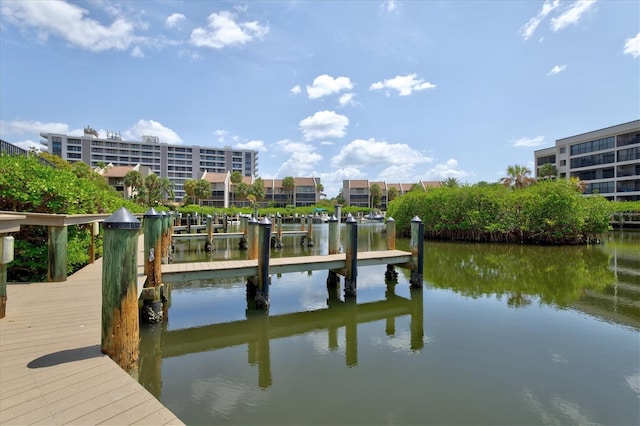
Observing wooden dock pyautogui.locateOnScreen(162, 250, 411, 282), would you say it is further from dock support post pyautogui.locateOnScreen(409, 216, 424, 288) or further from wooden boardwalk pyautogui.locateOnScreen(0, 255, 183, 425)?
wooden boardwalk pyautogui.locateOnScreen(0, 255, 183, 425)

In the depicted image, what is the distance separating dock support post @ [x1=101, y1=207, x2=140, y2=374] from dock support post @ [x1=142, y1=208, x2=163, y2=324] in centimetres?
445

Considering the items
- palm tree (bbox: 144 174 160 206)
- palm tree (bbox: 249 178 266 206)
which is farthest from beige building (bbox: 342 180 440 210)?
palm tree (bbox: 144 174 160 206)

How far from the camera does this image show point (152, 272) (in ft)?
29.5

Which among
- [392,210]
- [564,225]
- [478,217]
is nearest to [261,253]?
[478,217]

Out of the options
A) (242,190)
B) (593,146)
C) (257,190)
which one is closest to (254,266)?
(593,146)

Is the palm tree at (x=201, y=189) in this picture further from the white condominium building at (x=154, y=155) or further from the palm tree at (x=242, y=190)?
the white condominium building at (x=154, y=155)

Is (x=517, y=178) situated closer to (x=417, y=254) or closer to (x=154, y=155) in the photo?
(x=417, y=254)

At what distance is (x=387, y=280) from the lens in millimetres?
14828

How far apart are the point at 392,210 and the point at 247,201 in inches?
1938

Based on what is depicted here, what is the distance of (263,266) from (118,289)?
19.1 ft

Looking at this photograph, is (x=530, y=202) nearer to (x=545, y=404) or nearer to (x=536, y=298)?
(x=536, y=298)

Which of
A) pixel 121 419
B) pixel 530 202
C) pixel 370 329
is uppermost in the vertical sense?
pixel 530 202

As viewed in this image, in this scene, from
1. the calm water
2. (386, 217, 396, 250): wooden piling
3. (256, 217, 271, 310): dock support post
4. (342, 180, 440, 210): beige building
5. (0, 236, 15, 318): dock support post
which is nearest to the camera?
(0, 236, 15, 318): dock support post

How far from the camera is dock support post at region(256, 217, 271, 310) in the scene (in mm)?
10320
